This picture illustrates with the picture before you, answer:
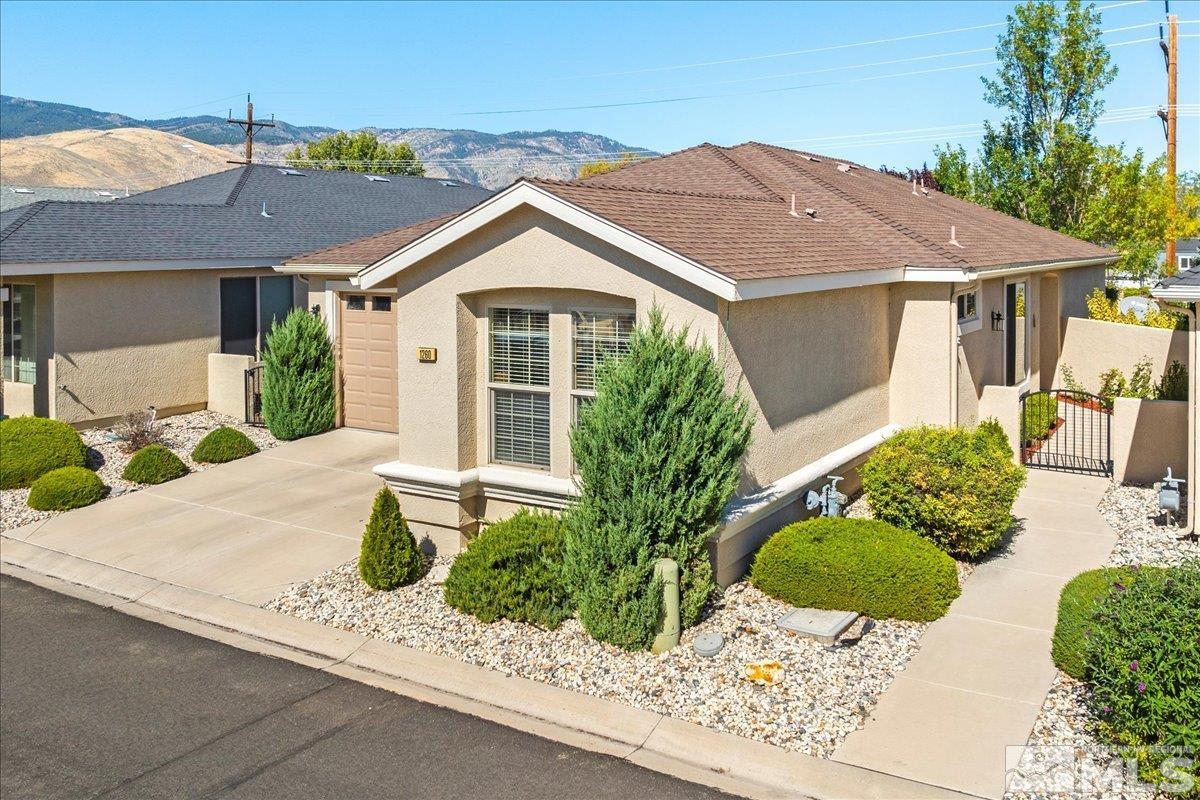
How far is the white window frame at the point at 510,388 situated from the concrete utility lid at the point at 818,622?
9.82 feet

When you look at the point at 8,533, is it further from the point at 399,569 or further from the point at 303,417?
the point at 399,569

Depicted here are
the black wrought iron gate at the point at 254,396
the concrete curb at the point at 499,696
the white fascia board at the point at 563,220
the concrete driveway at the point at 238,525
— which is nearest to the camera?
the concrete curb at the point at 499,696

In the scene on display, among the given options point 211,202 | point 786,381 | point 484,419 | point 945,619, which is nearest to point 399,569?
point 484,419

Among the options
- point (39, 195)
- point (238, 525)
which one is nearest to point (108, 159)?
point (39, 195)

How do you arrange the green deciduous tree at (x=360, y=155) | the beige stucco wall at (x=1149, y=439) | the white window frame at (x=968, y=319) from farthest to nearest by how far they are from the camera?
the green deciduous tree at (x=360, y=155)
the white window frame at (x=968, y=319)
the beige stucco wall at (x=1149, y=439)

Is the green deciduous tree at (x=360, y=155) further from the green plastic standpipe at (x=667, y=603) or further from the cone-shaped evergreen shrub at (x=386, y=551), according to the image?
the green plastic standpipe at (x=667, y=603)

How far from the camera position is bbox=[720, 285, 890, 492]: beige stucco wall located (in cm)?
1020

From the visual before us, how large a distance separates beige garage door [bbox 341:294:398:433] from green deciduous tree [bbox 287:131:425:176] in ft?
154

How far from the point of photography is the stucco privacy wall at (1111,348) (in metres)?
18.2

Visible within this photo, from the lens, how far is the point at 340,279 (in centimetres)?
1698

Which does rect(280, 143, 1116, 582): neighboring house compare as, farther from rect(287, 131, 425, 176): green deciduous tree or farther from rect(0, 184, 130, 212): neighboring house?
rect(287, 131, 425, 176): green deciduous tree

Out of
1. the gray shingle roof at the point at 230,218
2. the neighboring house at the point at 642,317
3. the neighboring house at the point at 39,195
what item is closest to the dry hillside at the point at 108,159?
the neighboring house at the point at 39,195

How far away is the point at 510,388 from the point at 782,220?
471 cm

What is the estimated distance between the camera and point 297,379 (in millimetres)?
16766
